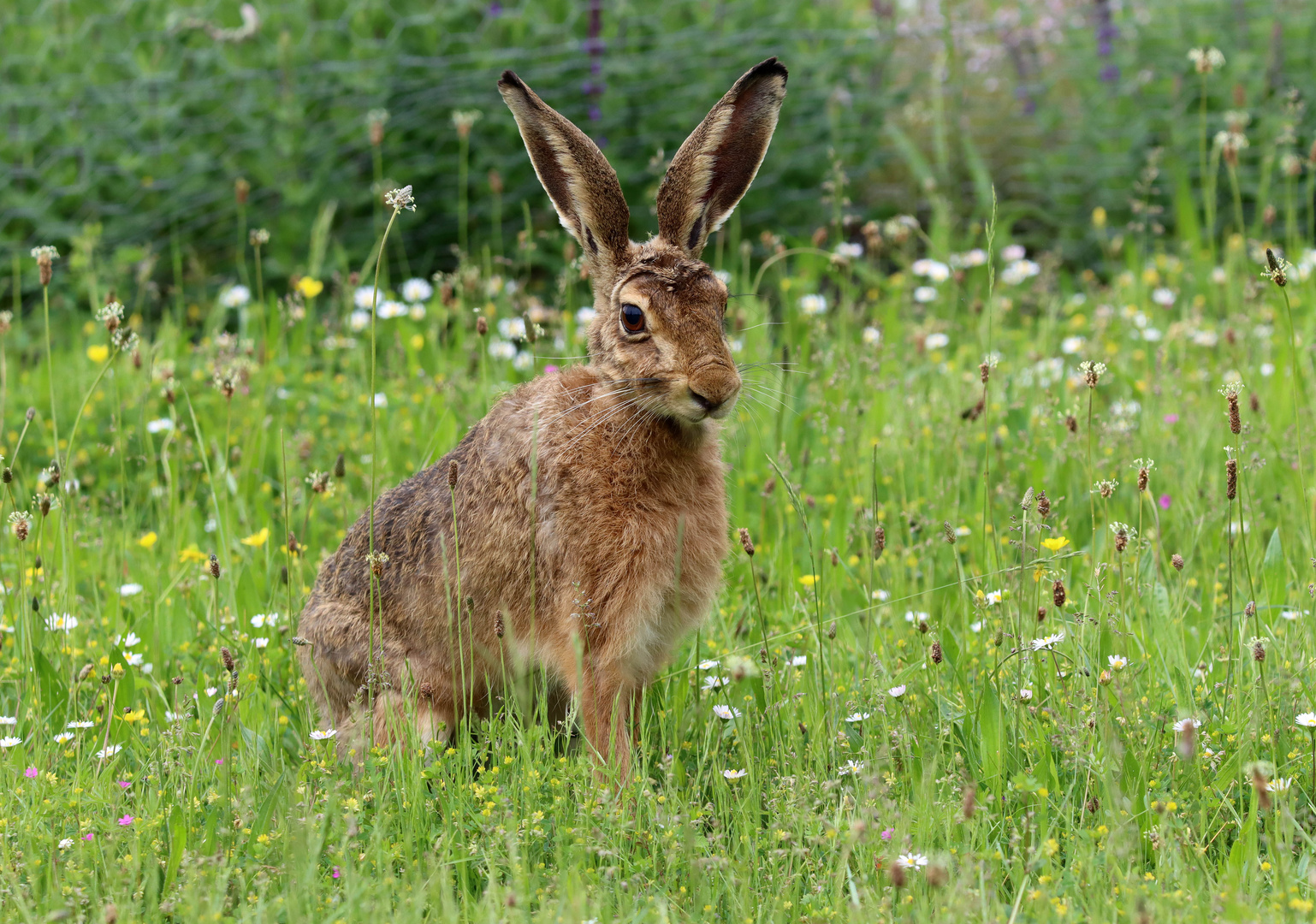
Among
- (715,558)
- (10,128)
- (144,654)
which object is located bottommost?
(144,654)

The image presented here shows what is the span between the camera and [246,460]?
5258mm

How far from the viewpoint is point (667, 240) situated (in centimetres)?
377

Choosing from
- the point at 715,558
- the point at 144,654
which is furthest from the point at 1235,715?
the point at 144,654

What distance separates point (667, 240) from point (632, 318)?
1.13 ft

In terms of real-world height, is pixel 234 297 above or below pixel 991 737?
above

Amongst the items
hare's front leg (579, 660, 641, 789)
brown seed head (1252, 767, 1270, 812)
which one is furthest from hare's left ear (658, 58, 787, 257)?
brown seed head (1252, 767, 1270, 812)

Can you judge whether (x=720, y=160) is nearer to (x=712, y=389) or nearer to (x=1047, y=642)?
(x=712, y=389)

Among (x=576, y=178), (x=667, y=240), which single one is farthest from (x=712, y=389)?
(x=576, y=178)

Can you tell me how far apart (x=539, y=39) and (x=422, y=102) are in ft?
2.58

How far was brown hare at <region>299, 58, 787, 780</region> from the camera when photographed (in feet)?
11.3

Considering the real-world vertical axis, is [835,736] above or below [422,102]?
below

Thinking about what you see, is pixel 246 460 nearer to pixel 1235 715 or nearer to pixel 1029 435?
pixel 1029 435

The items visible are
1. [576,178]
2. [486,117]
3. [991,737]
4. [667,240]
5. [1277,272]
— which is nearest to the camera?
[1277,272]

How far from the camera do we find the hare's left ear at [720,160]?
3.71 m
